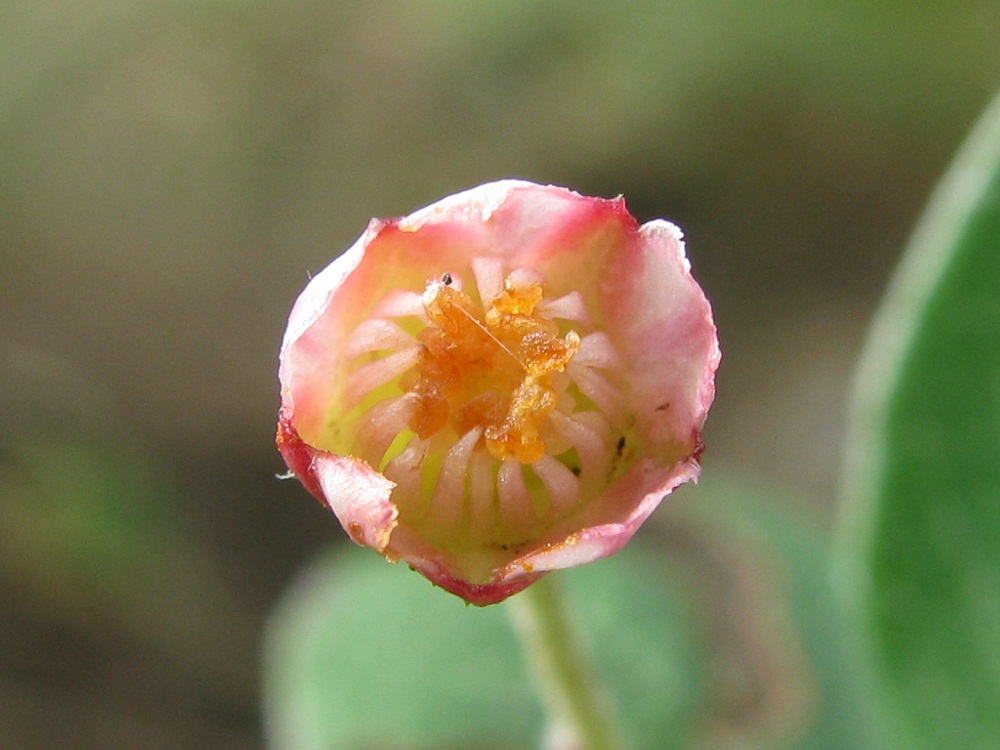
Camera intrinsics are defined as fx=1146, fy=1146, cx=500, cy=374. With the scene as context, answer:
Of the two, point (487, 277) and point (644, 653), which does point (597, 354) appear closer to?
point (487, 277)

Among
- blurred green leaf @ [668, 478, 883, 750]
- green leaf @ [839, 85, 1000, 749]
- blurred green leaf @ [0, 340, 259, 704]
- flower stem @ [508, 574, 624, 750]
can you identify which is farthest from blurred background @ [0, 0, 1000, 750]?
flower stem @ [508, 574, 624, 750]

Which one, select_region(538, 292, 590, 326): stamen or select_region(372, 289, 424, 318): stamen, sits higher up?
select_region(372, 289, 424, 318): stamen

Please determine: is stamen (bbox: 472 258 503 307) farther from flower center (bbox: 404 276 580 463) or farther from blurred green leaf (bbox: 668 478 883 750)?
Result: blurred green leaf (bbox: 668 478 883 750)

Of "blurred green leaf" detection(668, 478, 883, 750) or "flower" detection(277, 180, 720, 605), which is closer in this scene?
"flower" detection(277, 180, 720, 605)

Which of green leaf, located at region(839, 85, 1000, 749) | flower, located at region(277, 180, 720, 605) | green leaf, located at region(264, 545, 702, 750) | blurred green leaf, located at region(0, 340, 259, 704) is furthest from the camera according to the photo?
blurred green leaf, located at region(0, 340, 259, 704)

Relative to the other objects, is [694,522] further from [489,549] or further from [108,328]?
[108,328]
